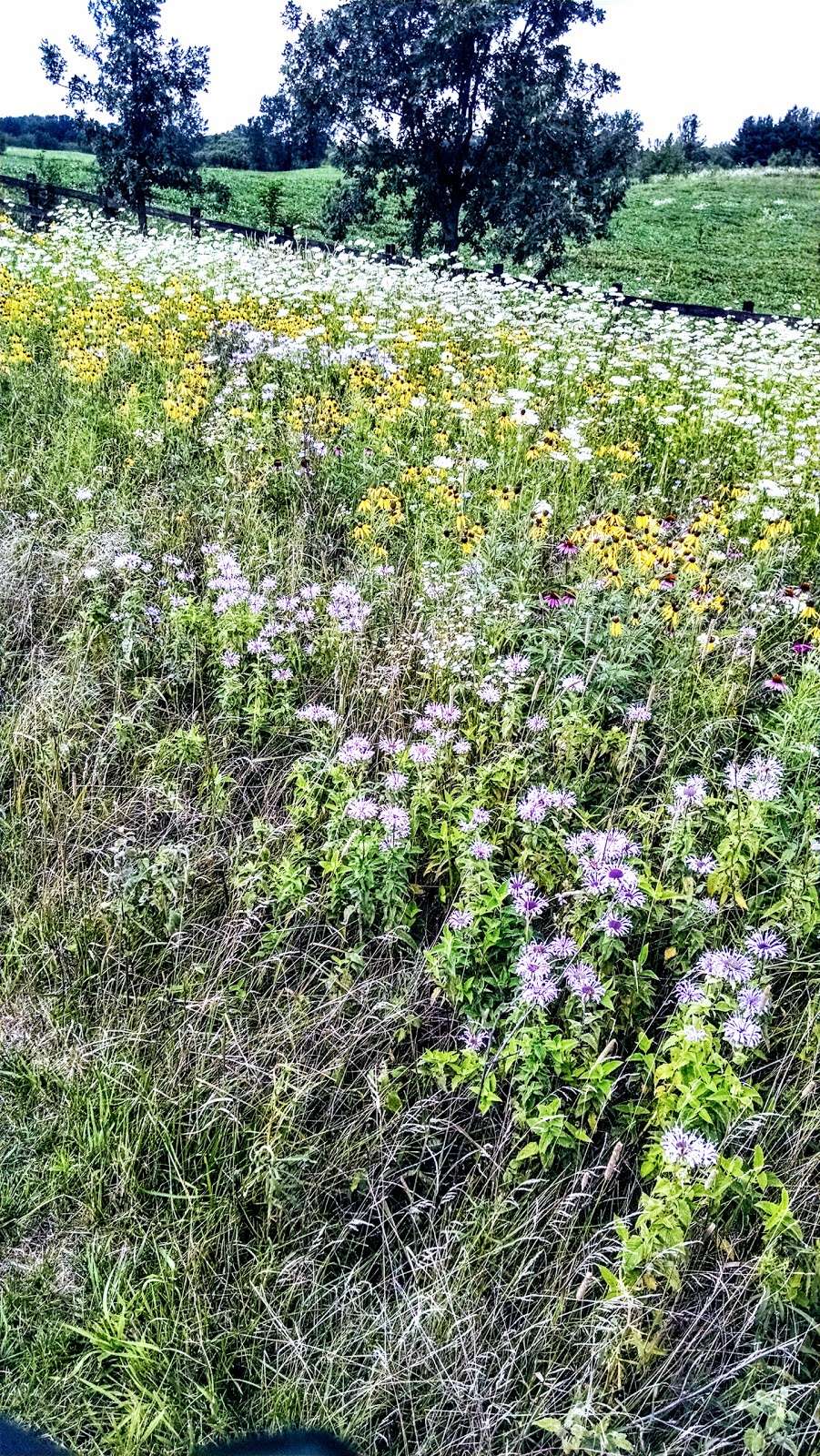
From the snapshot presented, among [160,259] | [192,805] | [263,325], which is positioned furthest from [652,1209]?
[160,259]

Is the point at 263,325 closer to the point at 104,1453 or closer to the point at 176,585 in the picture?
the point at 176,585

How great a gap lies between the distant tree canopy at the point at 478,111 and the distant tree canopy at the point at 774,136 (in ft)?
221

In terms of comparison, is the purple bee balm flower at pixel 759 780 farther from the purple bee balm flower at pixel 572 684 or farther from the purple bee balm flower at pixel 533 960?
the purple bee balm flower at pixel 533 960

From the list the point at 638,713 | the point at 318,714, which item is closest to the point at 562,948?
the point at 638,713

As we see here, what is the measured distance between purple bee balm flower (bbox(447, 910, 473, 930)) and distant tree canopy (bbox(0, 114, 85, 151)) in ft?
250

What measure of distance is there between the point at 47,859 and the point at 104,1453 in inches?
73.6

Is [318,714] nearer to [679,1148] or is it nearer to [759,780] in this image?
[759,780]

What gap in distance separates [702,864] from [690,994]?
0.45m

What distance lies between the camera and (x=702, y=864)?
8.36 ft

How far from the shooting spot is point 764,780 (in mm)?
2584

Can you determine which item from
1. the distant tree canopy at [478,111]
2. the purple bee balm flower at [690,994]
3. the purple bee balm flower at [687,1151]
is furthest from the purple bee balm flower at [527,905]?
the distant tree canopy at [478,111]

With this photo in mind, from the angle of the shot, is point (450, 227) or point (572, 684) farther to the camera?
point (450, 227)

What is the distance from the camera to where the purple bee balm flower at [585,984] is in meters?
2.24

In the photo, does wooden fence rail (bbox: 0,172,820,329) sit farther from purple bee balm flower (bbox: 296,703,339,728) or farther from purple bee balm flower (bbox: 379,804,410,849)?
purple bee balm flower (bbox: 379,804,410,849)
